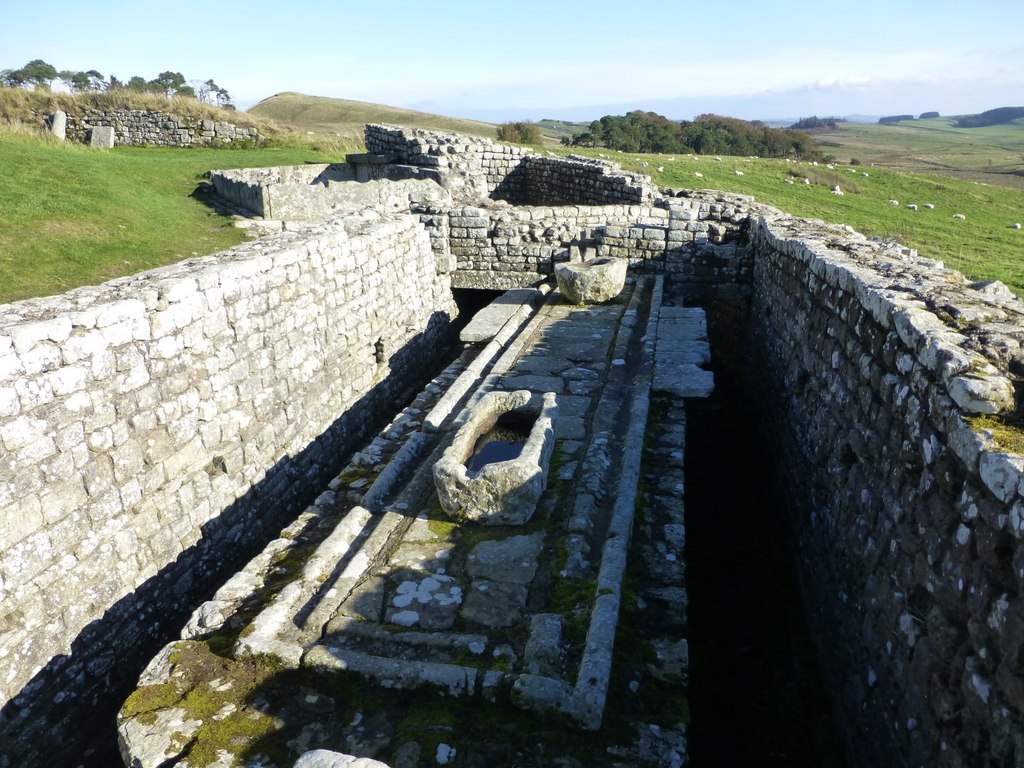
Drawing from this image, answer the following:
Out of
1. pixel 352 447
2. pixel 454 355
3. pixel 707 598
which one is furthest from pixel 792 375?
pixel 454 355

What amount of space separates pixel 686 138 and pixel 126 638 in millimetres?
39162

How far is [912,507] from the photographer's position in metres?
3.87

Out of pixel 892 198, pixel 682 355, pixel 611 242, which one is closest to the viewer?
pixel 682 355

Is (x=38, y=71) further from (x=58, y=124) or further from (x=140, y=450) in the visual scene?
(x=140, y=450)

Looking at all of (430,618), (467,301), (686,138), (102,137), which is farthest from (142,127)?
(686,138)

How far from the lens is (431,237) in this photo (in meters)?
12.5

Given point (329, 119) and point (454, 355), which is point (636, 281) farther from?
point (329, 119)

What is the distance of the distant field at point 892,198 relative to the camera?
603 inches

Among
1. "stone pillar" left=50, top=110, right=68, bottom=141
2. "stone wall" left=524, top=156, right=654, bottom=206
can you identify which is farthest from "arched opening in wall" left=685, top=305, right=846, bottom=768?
"stone pillar" left=50, top=110, right=68, bottom=141

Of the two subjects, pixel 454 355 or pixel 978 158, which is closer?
pixel 454 355

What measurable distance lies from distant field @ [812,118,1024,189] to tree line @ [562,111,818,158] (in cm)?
703

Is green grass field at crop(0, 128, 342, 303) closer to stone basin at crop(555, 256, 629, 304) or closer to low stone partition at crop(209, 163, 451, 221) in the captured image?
low stone partition at crop(209, 163, 451, 221)

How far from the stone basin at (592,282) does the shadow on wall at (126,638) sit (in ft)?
14.3

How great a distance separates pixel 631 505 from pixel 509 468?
39.3 inches
